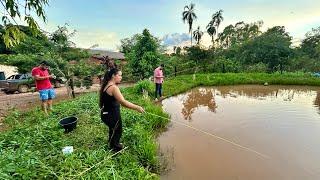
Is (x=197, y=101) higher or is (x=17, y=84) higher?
(x=17, y=84)

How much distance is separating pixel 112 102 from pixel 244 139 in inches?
144

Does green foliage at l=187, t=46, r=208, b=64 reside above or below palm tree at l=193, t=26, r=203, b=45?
below

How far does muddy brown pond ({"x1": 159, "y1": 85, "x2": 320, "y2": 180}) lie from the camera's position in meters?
5.08

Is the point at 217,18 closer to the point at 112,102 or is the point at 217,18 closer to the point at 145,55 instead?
the point at 145,55

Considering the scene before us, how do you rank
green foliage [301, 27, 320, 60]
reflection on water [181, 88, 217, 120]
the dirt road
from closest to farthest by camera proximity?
the dirt road
reflection on water [181, 88, 217, 120]
green foliage [301, 27, 320, 60]

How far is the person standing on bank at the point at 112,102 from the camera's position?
4.51 m

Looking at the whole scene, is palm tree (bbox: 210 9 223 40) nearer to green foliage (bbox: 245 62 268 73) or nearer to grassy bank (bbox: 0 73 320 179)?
green foliage (bbox: 245 62 268 73)

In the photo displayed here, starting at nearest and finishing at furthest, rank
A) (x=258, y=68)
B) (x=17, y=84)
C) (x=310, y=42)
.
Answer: (x=17, y=84)
(x=258, y=68)
(x=310, y=42)

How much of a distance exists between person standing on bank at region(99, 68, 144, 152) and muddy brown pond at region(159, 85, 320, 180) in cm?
124

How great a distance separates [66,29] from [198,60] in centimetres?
1404

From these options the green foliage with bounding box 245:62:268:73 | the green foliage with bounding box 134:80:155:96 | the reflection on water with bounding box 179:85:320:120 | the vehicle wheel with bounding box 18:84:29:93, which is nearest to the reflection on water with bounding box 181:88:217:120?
the reflection on water with bounding box 179:85:320:120

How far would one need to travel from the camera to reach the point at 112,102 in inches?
183

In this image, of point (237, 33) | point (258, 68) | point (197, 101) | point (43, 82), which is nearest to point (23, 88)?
point (43, 82)

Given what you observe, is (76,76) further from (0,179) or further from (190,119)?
(0,179)
